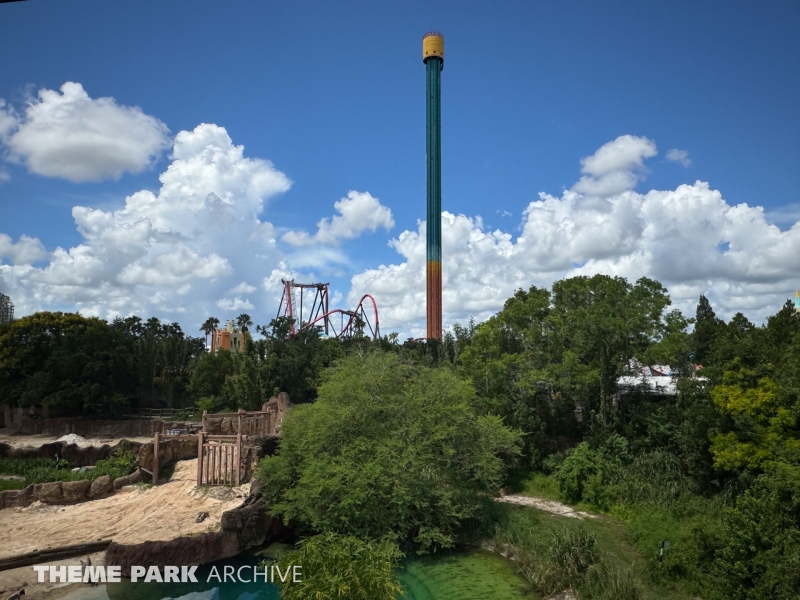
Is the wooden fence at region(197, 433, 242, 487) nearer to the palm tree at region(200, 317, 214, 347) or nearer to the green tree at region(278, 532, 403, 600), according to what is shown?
the green tree at region(278, 532, 403, 600)

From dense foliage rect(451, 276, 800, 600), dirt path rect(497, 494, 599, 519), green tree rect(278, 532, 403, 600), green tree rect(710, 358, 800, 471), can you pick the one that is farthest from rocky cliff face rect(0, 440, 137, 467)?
green tree rect(710, 358, 800, 471)

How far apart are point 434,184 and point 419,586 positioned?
35081mm

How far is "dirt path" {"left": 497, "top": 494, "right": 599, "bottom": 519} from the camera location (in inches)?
689

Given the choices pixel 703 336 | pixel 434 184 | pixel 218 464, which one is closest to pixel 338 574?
pixel 218 464

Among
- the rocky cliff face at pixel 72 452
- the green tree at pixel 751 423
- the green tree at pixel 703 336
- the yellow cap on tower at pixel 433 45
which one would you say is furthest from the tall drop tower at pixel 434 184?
the green tree at pixel 751 423

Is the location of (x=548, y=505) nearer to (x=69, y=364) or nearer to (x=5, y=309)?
(x=69, y=364)

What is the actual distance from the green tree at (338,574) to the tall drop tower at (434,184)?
32193 mm

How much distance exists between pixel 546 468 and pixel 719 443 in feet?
22.9

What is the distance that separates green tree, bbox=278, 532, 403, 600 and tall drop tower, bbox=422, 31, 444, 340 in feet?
106

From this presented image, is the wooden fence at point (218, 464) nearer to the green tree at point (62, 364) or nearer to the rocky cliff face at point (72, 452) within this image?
the rocky cliff face at point (72, 452)

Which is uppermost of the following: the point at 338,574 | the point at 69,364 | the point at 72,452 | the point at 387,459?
the point at 69,364

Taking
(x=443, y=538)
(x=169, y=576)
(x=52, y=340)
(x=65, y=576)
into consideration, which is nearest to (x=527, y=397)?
(x=443, y=538)

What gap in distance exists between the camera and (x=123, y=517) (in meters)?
16.3

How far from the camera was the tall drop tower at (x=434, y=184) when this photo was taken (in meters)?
43.2
